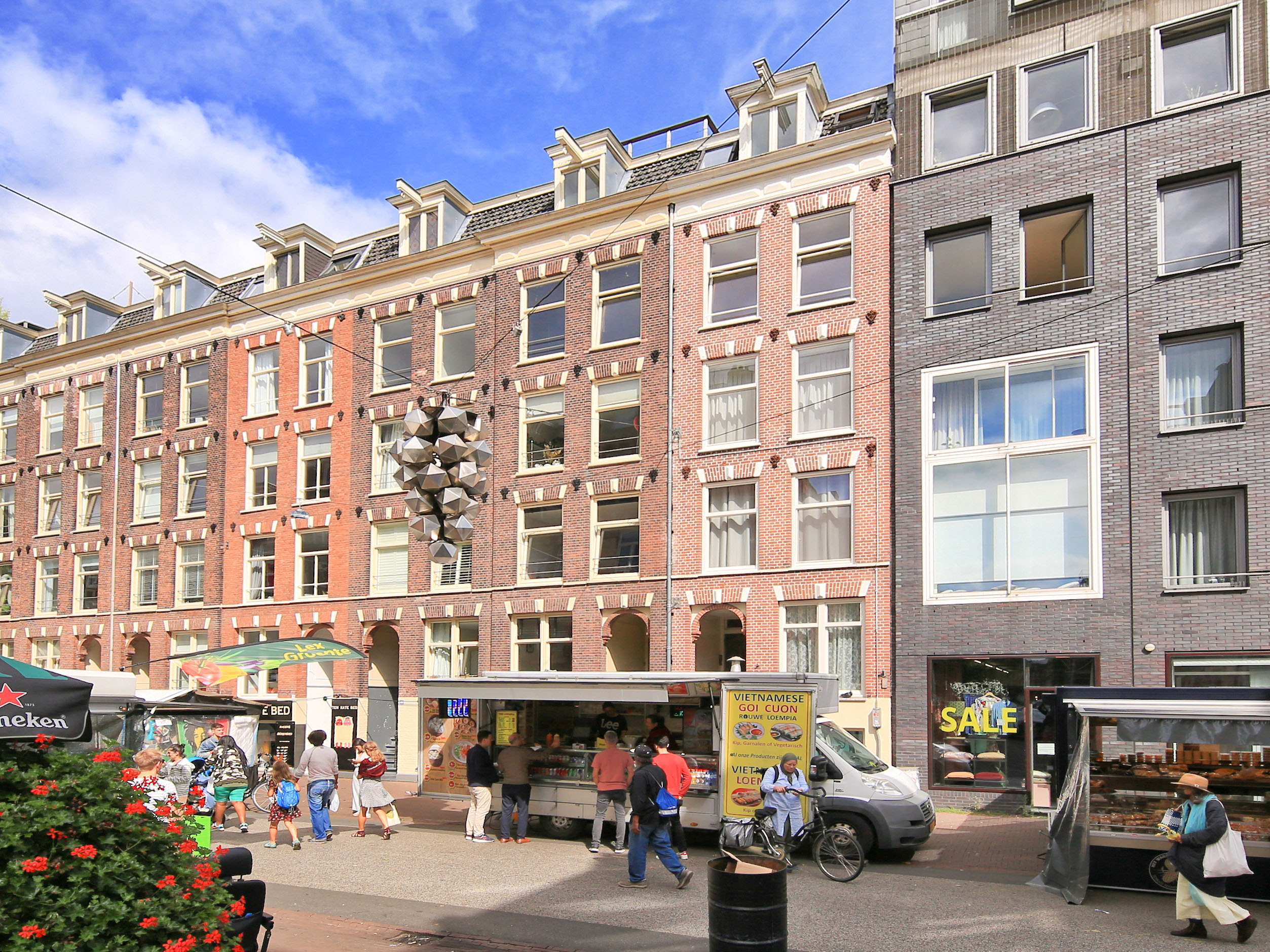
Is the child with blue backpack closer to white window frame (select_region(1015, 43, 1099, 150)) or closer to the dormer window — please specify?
the dormer window

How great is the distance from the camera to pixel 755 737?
15750 mm

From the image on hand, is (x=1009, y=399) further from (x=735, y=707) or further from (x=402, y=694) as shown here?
(x=402, y=694)

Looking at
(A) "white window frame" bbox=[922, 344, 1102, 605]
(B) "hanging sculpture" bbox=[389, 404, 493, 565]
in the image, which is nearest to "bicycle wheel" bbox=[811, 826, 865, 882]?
(B) "hanging sculpture" bbox=[389, 404, 493, 565]

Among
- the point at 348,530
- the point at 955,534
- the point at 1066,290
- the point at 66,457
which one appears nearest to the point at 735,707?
the point at 955,534

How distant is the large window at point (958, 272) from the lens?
2298cm

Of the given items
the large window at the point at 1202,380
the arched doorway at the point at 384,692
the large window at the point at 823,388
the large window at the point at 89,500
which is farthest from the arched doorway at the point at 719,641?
the large window at the point at 89,500

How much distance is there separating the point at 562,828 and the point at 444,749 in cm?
263

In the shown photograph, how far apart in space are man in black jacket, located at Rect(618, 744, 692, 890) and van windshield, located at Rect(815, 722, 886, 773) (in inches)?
138

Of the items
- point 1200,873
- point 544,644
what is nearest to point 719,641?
point 544,644

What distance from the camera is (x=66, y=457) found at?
130ft

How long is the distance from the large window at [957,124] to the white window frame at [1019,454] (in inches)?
188

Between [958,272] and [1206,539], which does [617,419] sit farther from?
[1206,539]

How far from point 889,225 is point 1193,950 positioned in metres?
17.1

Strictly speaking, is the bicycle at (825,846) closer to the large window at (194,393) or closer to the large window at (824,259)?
the large window at (824,259)
